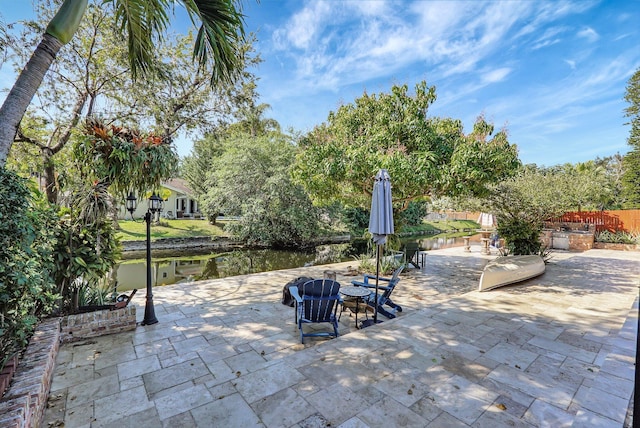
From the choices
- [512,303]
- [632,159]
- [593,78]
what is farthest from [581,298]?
[632,159]

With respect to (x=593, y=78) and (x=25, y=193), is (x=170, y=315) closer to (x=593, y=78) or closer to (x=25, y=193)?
(x=25, y=193)

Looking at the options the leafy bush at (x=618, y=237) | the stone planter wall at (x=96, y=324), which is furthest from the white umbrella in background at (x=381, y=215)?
the leafy bush at (x=618, y=237)

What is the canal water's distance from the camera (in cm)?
958

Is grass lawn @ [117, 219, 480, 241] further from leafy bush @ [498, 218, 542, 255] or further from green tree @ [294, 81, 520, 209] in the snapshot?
leafy bush @ [498, 218, 542, 255]

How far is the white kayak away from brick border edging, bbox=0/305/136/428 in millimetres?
7186

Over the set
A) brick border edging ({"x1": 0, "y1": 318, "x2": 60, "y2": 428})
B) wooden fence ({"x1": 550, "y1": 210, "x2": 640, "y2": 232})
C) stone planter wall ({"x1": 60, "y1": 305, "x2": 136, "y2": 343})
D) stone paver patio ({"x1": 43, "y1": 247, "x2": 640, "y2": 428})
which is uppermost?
wooden fence ({"x1": 550, "y1": 210, "x2": 640, "y2": 232})

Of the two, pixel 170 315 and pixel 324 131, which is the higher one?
pixel 324 131

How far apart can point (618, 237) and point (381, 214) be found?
16.9 metres

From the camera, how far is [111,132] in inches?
156

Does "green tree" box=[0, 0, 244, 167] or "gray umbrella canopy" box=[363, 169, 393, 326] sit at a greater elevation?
"green tree" box=[0, 0, 244, 167]

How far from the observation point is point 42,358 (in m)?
2.63

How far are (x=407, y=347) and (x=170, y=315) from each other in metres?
4.02

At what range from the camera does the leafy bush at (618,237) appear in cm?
1339

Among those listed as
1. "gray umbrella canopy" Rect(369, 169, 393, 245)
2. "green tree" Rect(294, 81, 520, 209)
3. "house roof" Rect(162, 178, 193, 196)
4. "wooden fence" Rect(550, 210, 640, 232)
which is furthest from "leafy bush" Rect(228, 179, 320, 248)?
"wooden fence" Rect(550, 210, 640, 232)
